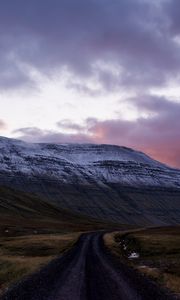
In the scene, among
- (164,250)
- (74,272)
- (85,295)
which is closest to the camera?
(85,295)

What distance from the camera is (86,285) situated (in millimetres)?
37562

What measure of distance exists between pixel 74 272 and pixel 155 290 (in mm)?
13501

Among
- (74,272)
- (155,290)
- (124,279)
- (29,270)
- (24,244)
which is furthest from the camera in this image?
(24,244)

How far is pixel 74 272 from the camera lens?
46.7 metres

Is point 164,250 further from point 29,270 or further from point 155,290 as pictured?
point 155,290

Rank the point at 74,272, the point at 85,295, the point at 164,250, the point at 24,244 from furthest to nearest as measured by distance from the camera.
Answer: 1. the point at 24,244
2. the point at 164,250
3. the point at 74,272
4. the point at 85,295

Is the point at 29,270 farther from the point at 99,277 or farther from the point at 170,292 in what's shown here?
the point at 170,292

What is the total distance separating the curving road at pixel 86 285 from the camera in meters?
32.3

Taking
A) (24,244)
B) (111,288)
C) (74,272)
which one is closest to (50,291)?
(111,288)

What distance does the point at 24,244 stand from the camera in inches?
3851

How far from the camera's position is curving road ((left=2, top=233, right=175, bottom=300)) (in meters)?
32.3

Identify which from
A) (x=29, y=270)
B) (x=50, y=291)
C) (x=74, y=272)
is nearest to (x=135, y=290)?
(x=50, y=291)

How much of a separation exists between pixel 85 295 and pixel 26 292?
458 cm

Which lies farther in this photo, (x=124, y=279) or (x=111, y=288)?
(x=124, y=279)
